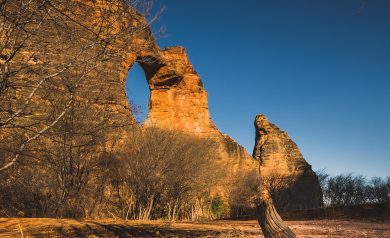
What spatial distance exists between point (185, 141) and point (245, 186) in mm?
21558

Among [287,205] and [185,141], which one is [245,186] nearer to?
[287,205]

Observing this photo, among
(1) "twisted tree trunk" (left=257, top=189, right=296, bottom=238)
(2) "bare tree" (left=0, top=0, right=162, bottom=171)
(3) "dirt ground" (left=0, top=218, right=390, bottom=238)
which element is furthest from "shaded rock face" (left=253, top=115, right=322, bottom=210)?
(1) "twisted tree trunk" (left=257, top=189, right=296, bottom=238)

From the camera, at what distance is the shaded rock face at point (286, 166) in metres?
46.8

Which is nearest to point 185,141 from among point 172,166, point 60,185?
point 172,166

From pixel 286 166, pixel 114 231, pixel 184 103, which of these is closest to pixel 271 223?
pixel 114 231

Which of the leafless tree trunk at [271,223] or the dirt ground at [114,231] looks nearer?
the leafless tree trunk at [271,223]

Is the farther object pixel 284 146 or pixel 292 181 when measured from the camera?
pixel 284 146

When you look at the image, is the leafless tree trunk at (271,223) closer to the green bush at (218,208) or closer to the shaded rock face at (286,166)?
the green bush at (218,208)

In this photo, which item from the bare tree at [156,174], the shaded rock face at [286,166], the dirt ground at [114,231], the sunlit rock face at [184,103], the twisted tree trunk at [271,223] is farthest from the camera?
the shaded rock face at [286,166]

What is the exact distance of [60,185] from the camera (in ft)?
46.6

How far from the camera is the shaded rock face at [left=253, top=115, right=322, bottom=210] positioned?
46.8 metres

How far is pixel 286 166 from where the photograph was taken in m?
52.6

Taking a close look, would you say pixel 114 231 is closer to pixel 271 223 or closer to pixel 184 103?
pixel 271 223

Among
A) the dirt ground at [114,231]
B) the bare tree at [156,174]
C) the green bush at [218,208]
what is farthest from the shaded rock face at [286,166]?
the dirt ground at [114,231]
